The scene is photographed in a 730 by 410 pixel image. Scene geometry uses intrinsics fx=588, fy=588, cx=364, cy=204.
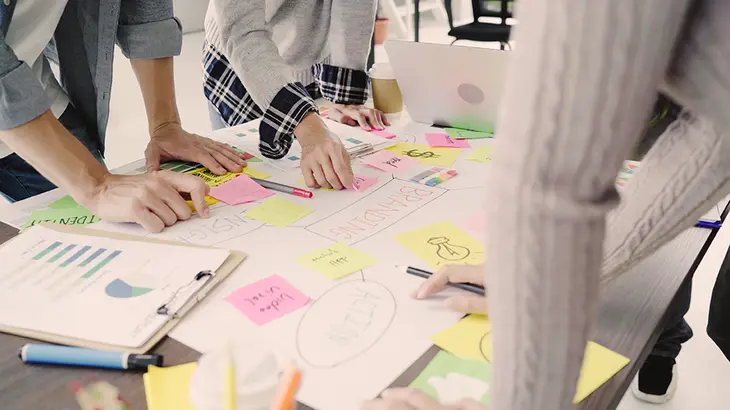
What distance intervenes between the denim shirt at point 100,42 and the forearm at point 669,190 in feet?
2.97

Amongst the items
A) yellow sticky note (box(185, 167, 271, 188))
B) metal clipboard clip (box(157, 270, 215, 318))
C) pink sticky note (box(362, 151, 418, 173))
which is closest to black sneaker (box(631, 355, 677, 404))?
pink sticky note (box(362, 151, 418, 173))

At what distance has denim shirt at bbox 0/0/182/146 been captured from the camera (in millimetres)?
1029

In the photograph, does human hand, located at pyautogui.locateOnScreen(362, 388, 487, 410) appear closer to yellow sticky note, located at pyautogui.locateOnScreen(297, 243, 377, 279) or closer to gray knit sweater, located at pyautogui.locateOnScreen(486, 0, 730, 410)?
gray knit sweater, located at pyautogui.locateOnScreen(486, 0, 730, 410)

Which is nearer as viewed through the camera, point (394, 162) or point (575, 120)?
point (575, 120)

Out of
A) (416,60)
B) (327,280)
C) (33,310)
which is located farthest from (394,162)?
(33,310)

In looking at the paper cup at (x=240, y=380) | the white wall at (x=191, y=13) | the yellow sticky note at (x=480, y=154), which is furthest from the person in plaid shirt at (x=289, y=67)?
the white wall at (x=191, y=13)

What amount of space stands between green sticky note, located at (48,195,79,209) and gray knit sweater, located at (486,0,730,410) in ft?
2.49

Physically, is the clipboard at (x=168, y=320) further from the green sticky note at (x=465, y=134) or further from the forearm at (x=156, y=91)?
the green sticky note at (x=465, y=134)

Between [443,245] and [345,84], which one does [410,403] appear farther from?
[345,84]

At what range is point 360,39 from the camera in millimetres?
1340

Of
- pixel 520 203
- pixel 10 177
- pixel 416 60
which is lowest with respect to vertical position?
pixel 10 177

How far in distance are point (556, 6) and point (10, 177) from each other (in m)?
1.14

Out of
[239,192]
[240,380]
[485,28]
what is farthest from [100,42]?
[485,28]

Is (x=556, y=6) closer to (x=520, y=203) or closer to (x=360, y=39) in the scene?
(x=520, y=203)
